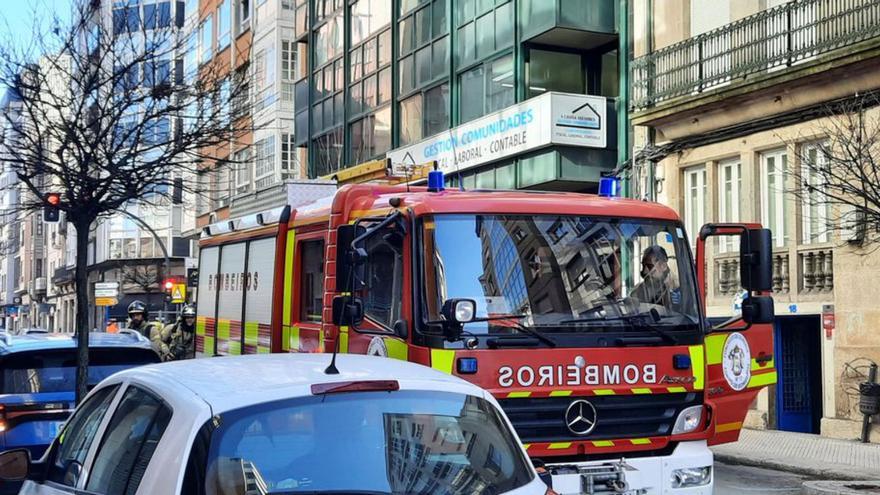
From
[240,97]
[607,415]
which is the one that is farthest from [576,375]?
[240,97]

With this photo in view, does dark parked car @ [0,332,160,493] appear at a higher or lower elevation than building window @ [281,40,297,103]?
lower

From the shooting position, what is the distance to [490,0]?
24.3 metres

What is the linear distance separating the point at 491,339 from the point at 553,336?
0.46 m

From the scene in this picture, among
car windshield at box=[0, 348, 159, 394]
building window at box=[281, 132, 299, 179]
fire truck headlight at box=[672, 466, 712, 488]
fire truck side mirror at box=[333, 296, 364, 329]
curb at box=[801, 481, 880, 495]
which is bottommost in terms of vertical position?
curb at box=[801, 481, 880, 495]

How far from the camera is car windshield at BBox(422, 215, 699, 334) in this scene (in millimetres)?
7926

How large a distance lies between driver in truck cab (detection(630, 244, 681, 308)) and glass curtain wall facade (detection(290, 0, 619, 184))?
1417 centimetres

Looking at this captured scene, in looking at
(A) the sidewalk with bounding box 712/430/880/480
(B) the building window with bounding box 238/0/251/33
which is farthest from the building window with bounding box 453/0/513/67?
(B) the building window with bounding box 238/0/251/33

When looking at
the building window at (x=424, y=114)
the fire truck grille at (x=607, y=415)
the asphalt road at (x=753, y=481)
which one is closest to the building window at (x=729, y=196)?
the asphalt road at (x=753, y=481)

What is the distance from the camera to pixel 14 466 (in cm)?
525

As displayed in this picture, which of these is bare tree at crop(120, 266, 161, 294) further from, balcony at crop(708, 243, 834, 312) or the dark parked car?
the dark parked car

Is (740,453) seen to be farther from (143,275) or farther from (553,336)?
(143,275)

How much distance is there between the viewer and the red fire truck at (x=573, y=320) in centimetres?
771

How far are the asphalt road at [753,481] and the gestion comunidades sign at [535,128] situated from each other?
916 cm

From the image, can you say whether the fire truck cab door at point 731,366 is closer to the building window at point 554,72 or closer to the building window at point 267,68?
the building window at point 554,72
